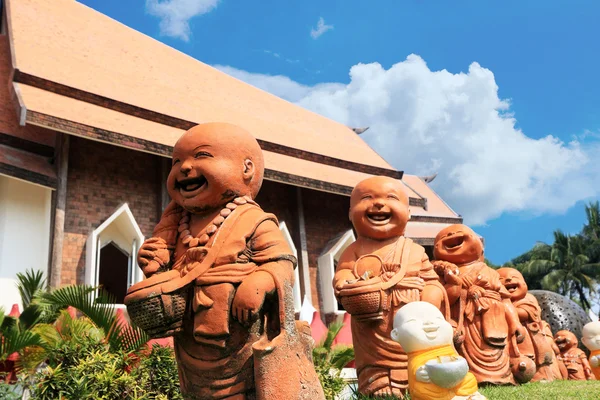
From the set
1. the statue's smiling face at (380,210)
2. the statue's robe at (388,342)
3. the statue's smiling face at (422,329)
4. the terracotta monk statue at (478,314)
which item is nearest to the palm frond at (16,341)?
the statue's robe at (388,342)

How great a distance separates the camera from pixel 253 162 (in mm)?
3635

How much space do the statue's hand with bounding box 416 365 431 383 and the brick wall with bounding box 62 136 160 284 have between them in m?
8.23

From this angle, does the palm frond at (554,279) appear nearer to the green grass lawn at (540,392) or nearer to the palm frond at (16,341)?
the green grass lawn at (540,392)

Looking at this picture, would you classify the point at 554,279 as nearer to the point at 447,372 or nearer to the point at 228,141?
the point at 447,372

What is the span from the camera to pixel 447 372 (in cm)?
379

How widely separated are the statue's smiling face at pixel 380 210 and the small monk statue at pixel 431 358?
3.20 ft

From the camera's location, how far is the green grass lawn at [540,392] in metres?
5.09

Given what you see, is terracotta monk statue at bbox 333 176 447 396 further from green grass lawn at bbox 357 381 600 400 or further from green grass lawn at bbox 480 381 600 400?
green grass lawn at bbox 480 381 600 400

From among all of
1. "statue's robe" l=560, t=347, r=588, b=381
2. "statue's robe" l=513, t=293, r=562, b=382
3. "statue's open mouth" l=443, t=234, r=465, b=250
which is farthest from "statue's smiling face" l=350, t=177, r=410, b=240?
"statue's robe" l=560, t=347, r=588, b=381

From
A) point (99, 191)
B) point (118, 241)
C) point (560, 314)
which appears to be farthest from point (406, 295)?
point (118, 241)

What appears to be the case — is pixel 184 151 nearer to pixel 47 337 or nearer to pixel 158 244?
pixel 158 244

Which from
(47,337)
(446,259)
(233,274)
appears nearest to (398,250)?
(446,259)

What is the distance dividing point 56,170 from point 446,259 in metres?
7.71

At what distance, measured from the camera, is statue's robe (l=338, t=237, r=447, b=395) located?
4.62 meters
